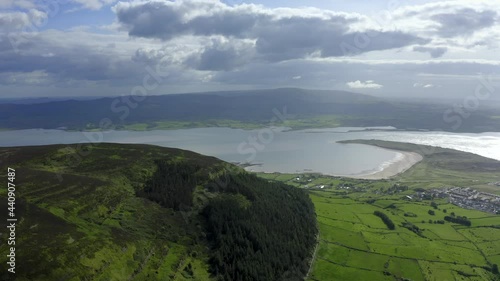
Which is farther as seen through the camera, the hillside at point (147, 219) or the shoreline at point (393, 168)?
the shoreline at point (393, 168)

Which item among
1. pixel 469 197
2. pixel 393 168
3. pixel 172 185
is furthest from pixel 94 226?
pixel 393 168

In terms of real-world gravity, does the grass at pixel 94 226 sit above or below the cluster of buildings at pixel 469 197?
above

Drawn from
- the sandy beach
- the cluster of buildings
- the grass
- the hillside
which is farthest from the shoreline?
the grass

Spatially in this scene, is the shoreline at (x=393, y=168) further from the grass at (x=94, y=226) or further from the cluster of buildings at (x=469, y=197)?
the grass at (x=94, y=226)

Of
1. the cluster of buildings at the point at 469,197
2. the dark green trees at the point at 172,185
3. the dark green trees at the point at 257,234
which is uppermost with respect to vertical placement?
the dark green trees at the point at 172,185

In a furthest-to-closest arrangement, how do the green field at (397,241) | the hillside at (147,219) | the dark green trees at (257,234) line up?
the green field at (397,241), the dark green trees at (257,234), the hillside at (147,219)

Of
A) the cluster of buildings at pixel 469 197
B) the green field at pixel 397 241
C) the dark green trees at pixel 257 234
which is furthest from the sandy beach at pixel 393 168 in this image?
the dark green trees at pixel 257 234

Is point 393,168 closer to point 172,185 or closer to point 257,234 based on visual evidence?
point 257,234
